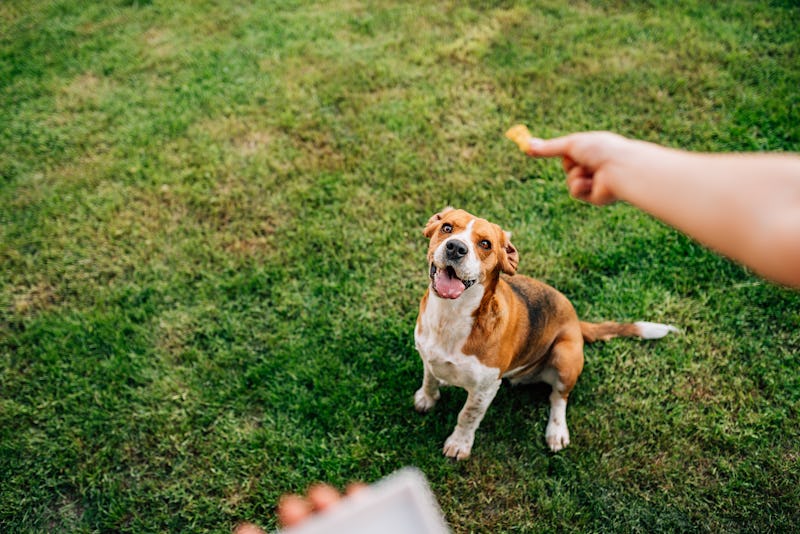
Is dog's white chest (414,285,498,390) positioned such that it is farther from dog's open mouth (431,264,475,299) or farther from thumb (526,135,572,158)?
thumb (526,135,572,158)

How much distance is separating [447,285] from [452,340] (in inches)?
18.2

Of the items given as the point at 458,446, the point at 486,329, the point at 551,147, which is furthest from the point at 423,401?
the point at 551,147

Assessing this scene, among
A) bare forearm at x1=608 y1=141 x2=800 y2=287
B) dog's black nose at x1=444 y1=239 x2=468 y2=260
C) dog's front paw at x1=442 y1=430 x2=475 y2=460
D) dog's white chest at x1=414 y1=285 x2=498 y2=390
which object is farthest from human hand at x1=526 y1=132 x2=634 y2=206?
dog's front paw at x1=442 y1=430 x2=475 y2=460

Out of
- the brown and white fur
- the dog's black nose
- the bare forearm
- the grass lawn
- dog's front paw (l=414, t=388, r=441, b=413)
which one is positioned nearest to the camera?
the bare forearm

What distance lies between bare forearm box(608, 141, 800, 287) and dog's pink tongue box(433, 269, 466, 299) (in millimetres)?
1361

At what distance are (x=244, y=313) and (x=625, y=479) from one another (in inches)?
125

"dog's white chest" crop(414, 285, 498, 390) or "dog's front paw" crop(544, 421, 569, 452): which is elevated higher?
"dog's white chest" crop(414, 285, 498, 390)

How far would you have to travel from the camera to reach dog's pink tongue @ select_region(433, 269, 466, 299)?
2.68 m

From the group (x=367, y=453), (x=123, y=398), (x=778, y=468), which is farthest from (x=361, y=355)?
(x=778, y=468)

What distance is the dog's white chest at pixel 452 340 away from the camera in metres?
2.88

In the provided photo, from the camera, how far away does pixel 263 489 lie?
3.50 metres

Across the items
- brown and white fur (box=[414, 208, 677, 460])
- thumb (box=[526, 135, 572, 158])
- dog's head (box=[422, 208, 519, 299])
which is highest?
thumb (box=[526, 135, 572, 158])

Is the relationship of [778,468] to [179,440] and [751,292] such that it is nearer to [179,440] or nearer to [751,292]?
[751,292]

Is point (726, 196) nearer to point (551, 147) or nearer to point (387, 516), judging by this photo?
point (551, 147)
